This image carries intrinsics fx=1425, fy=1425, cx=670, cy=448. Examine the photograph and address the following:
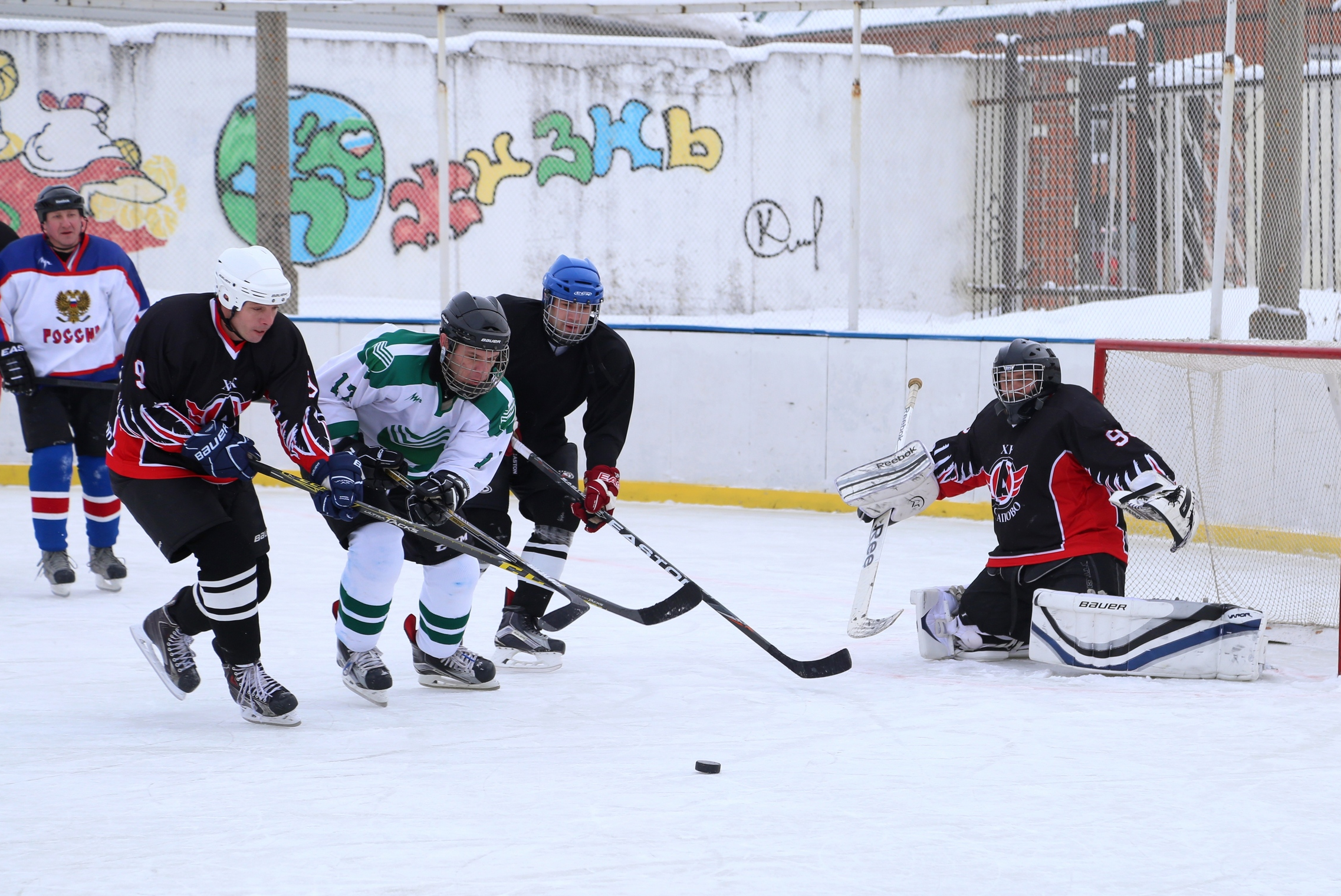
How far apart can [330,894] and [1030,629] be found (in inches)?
80.2

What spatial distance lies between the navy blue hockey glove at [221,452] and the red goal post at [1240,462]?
2.72 m

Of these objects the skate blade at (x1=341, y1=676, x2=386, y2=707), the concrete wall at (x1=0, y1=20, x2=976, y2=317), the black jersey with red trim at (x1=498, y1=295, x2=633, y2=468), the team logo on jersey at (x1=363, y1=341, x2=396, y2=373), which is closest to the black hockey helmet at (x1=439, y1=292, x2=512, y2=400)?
the team logo on jersey at (x1=363, y1=341, x2=396, y2=373)

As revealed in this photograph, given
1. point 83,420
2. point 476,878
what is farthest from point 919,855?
point 83,420

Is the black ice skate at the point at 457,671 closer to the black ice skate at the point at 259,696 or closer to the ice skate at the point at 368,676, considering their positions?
the ice skate at the point at 368,676

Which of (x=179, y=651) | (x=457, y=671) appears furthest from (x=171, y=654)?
(x=457, y=671)

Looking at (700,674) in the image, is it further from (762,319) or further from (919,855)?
(762,319)

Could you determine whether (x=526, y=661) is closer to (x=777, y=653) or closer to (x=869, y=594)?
(x=777, y=653)

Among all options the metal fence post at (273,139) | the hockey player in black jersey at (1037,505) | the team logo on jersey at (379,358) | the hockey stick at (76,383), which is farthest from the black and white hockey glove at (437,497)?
the metal fence post at (273,139)

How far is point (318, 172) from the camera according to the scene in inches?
393

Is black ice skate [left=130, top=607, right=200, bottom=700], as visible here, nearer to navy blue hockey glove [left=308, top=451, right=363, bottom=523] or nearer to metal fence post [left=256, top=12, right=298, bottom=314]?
navy blue hockey glove [left=308, top=451, right=363, bottom=523]

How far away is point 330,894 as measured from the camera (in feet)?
6.28

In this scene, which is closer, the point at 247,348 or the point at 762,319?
the point at 247,348

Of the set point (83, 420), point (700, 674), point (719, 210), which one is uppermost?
point (719, 210)

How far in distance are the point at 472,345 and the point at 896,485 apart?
4.29 feet
